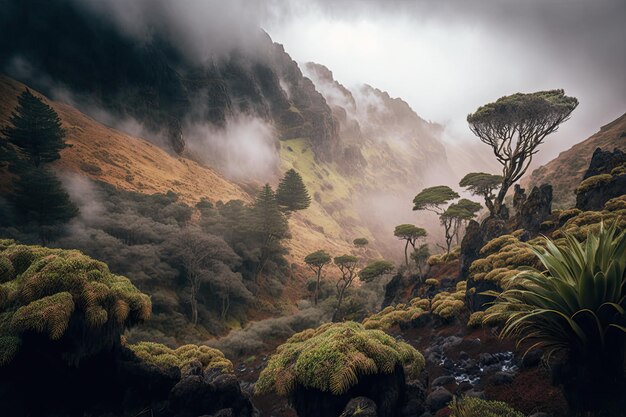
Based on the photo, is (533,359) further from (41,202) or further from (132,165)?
(132,165)

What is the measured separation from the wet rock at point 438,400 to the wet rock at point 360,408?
281 centimetres

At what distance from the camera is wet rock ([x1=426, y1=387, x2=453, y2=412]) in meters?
8.82

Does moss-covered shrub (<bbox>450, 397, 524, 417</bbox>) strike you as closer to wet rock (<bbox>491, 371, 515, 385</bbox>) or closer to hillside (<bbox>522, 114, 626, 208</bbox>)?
wet rock (<bbox>491, 371, 515, 385</bbox>)

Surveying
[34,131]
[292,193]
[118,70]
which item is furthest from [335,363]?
[118,70]

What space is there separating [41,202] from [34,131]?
13.2m

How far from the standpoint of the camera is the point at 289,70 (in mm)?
144500

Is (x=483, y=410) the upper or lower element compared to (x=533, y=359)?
lower

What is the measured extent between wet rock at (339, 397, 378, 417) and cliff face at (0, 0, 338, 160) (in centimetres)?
8270

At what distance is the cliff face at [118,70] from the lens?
218ft

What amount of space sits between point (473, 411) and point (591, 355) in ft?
7.49

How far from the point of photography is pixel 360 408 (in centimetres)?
689

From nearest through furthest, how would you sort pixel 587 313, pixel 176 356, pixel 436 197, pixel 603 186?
1. pixel 587 313
2. pixel 176 356
3. pixel 603 186
4. pixel 436 197

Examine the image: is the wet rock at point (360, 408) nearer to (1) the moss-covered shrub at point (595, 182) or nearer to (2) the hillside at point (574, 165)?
(1) the moss-covered shrub at point (595, 182)

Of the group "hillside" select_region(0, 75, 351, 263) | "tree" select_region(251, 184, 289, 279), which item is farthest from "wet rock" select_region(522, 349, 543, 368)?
"hillside" select_region(0, 75, 351, 263)
